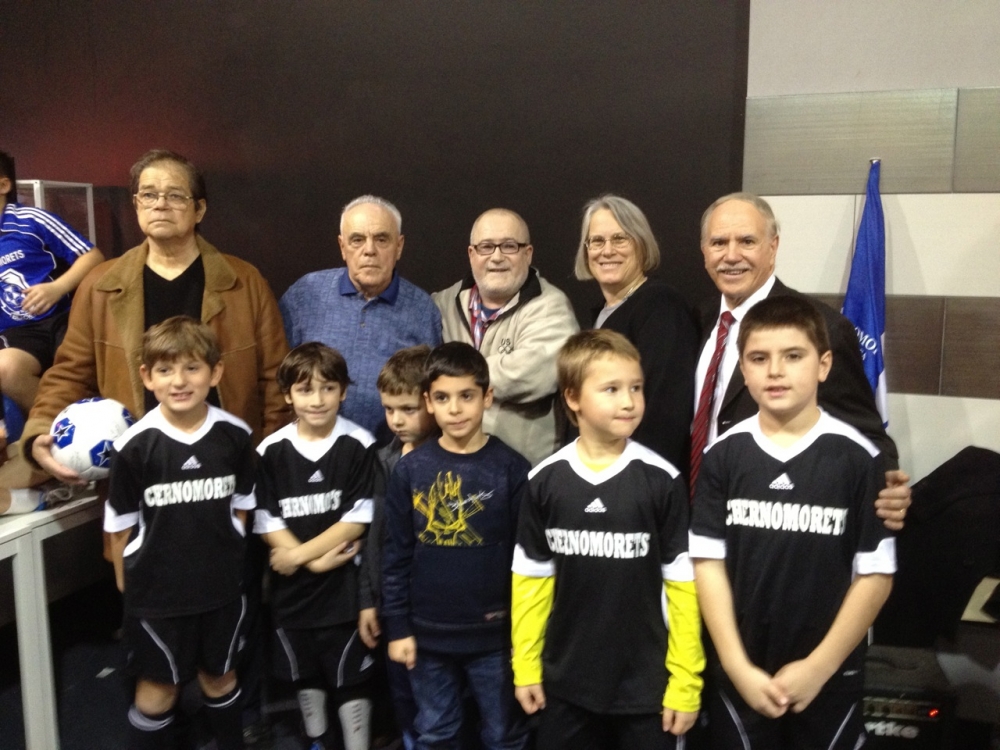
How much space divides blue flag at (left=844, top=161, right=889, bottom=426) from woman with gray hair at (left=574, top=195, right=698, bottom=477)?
0.75 m

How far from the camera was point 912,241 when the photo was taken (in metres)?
2.50

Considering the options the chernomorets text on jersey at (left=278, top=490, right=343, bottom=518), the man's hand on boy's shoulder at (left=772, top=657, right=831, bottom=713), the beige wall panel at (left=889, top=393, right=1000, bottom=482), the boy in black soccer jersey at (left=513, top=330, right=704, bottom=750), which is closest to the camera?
the man's hand on boy's shoulder at (left=772, top=657, right=831, bottom=713)

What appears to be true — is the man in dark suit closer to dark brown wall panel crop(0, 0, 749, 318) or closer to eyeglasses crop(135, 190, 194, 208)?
dark brown wall panel crop(0, 0, 749, 318)

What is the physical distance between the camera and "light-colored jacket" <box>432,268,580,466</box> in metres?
2.12

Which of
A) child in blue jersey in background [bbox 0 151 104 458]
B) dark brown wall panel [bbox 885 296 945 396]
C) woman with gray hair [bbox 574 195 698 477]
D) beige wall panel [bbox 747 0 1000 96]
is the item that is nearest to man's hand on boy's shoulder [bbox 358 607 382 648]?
woman with gray hair [bbox 574 195 698 477]

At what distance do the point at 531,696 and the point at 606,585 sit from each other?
0.33m

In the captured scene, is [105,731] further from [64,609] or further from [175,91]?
[175,91]

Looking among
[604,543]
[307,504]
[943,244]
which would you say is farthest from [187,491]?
[943,244]

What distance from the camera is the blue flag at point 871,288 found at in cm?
244

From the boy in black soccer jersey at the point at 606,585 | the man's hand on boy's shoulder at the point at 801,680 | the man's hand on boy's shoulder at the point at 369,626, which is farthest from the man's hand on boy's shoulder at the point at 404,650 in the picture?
the man's hand on boy's shoulder at the point at 801,680

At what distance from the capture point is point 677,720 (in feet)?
5.26

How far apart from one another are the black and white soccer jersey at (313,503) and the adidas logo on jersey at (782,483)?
3.46 ft

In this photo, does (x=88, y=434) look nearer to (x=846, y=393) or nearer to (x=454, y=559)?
(x=454, y=559)

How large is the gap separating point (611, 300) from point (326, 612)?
1.17 metres
